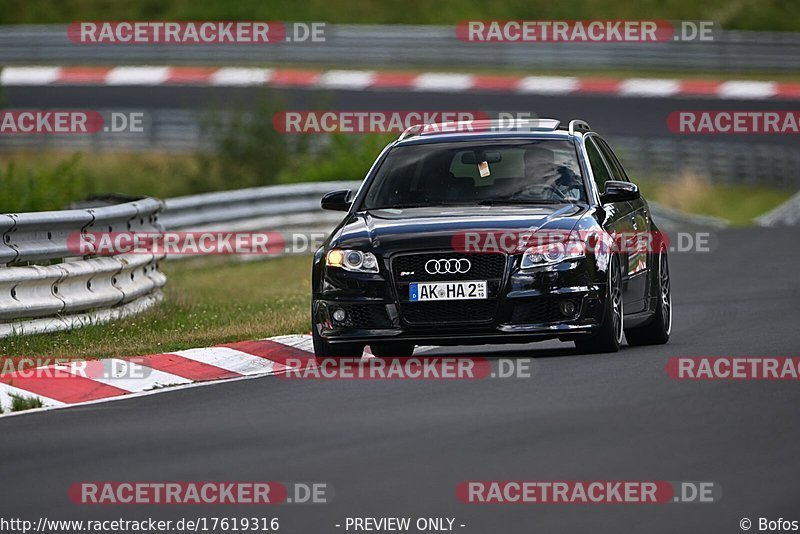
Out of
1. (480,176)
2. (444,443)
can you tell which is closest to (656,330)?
(480,176)

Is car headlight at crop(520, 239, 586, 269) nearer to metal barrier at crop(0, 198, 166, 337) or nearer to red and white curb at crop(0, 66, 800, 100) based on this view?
metal barrier at crop(0, 198, 166, 337)

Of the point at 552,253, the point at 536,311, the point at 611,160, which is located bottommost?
the point at 536,311

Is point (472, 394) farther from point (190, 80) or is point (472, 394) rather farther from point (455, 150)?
point (190, 80)

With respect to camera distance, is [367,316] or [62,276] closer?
[367,316]

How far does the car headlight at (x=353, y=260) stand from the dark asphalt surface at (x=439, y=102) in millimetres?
24430

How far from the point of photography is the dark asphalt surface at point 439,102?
123 ft

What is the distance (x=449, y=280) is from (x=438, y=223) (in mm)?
504

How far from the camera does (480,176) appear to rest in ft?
43.4

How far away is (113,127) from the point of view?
3616 centimetres

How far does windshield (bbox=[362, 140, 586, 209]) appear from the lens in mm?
13070
